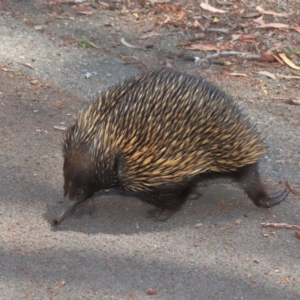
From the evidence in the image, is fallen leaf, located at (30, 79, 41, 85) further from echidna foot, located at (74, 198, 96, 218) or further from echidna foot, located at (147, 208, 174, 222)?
echidna foot, located at (147, 208, 174, 222)

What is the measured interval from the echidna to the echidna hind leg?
11 centimetres

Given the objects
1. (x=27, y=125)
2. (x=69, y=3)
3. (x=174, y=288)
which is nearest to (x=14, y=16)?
(x=69, y=3)

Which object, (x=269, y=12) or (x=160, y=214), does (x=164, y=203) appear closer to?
(x=160, y=214)

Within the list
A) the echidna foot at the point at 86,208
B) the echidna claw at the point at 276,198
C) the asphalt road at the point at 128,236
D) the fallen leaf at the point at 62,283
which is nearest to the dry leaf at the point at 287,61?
the asphalt road at the point at 128,236

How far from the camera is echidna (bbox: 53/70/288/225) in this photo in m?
4.31

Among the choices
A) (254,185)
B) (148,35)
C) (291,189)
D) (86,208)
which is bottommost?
(148,35)

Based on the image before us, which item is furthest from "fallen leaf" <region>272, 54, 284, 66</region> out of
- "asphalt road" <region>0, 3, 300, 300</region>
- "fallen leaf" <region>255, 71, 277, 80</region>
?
"asphalt road" <region>0, 3, 300, 300</region>

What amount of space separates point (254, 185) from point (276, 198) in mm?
213

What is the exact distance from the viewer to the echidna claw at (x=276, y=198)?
4.90m

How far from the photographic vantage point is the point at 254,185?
4.84 metres

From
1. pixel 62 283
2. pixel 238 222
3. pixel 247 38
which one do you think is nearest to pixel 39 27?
pixel 247 38

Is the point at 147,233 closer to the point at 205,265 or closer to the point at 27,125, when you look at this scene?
the point at 205,265

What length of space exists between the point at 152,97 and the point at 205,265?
1036mm

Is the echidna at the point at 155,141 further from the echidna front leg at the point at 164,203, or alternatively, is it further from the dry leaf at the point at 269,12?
the dry leaf at the point at 269,12
